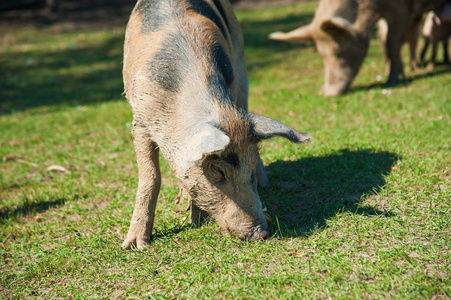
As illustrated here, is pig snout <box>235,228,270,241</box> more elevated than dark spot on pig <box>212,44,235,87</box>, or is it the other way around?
dark spot on pig <box>212,44,235,87</box>

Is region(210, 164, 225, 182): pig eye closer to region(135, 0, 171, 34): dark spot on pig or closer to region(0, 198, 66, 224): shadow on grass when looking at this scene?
region(135, 0, 171, 34): dark spot on pig

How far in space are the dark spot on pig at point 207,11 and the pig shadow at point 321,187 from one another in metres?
1.79

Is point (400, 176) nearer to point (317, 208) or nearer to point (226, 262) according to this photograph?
point (317, 208)

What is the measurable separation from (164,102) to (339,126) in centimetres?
364

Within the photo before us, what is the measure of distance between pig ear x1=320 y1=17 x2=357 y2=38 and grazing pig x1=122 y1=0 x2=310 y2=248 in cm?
392

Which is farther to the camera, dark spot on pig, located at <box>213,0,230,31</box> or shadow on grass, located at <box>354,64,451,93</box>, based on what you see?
shadow on grass, located at <box>354,64,451,93</box>

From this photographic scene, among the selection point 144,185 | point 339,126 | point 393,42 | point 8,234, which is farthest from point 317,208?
point 393,42

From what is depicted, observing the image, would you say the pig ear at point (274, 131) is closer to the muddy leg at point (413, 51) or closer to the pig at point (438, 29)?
the pig at point (438, 29)

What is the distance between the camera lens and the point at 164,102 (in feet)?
12.5

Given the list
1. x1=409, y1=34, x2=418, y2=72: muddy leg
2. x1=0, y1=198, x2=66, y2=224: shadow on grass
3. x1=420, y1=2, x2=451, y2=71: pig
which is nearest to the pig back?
x1=0, y1=198, x2=66, y2=224: shadow on grass

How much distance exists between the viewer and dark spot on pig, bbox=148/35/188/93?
12.6 feet

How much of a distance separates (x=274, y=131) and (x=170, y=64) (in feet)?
3.81

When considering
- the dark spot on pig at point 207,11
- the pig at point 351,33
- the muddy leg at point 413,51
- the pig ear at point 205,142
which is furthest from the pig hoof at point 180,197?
the muddy leg at point 413,51

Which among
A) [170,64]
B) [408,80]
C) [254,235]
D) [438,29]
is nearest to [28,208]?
[170,64]
